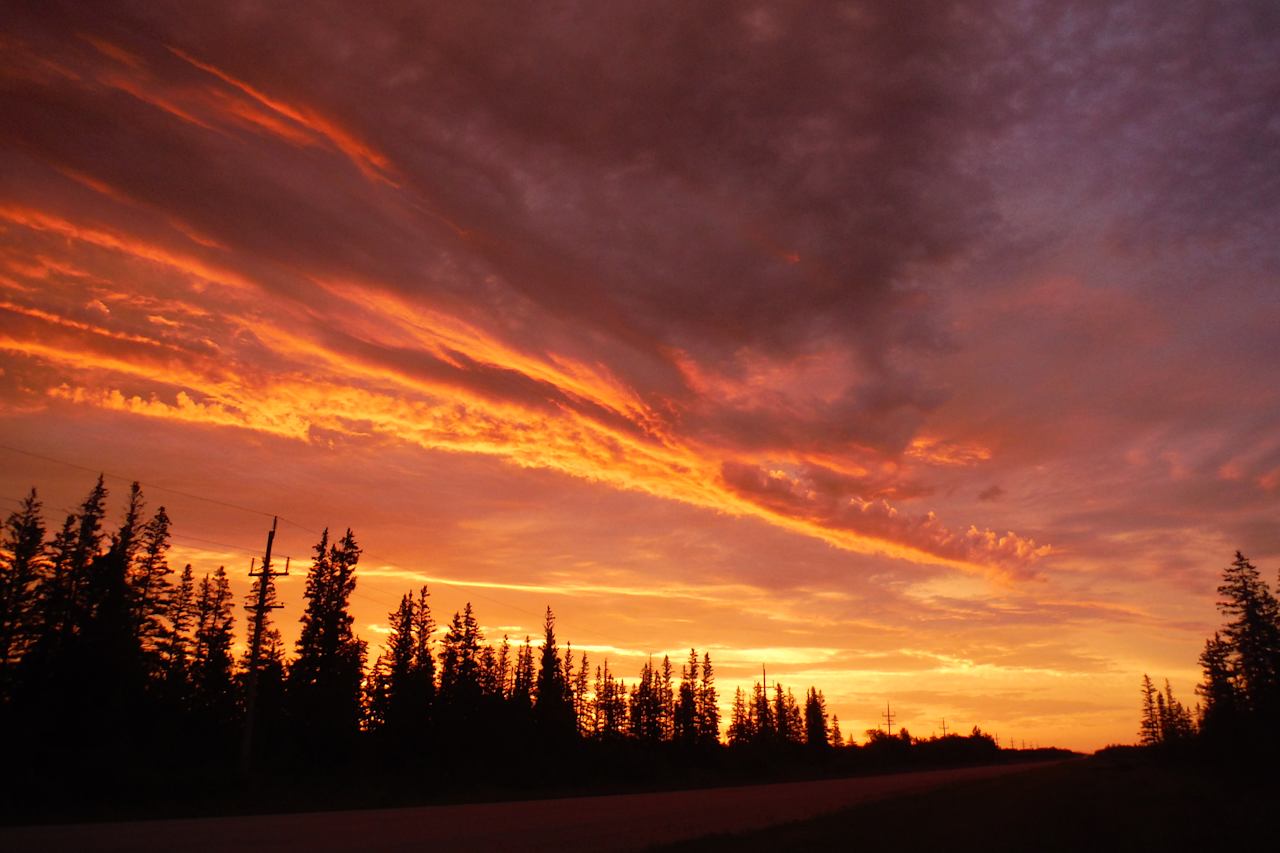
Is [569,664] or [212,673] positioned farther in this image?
[569,664]

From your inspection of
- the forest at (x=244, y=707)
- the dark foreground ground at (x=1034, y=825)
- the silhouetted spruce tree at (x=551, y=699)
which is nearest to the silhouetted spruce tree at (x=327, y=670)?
the forest at (x=244, y=707)

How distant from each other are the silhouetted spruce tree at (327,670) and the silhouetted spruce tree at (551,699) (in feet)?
61.6

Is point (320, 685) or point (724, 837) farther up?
point (320, 685)

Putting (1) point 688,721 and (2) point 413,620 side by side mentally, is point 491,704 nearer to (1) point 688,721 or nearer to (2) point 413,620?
(2) point 413,620

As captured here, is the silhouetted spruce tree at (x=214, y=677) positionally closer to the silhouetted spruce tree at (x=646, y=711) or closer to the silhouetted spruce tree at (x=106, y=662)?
the silhouetted spruce tree at (x=106, y=662)

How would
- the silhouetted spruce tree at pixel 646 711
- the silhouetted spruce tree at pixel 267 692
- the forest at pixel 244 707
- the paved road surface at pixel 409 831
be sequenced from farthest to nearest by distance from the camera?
the silhouetted spruce tree at pixel 646 711 → the silhouetted spruce tree at pixel 267 692 → the forest at pixel 244 707 → the paved road surface at pixel 409 831

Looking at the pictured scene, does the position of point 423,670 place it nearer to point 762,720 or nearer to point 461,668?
point 461,668

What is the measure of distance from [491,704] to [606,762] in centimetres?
1386

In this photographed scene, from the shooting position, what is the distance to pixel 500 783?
200ft

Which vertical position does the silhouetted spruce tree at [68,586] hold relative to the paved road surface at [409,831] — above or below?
above

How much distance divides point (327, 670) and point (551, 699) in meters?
30.3

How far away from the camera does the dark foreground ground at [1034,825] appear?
19359mm

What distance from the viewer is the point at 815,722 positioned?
148 meters

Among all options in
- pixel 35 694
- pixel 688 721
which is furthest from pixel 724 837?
pixel 688 721
